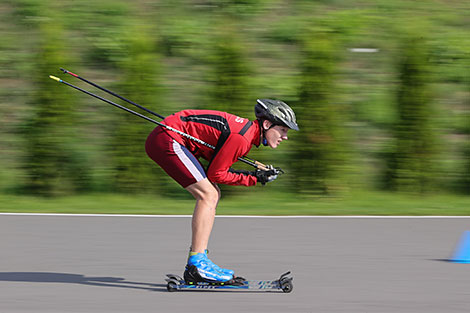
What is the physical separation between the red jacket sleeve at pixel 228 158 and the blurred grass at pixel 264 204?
14.9 feet

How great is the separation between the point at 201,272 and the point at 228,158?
0.92 metres

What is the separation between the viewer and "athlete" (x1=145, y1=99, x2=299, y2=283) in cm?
670

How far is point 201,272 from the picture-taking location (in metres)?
6.77

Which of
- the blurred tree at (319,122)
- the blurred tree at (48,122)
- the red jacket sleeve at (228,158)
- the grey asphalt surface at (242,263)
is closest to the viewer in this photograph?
the grey asphalt surface at (242,263)

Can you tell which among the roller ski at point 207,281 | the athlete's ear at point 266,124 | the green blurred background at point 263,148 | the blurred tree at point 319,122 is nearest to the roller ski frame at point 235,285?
the roller ski at point 207,281

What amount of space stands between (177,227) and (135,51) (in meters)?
4.14

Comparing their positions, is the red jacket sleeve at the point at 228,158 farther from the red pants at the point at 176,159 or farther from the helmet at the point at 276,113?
the helmet at the point at 276,113

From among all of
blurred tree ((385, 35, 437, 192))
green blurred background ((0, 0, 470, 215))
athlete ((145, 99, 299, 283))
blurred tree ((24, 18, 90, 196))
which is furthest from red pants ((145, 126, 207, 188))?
blurred tree ((385, 35, 437, 192))

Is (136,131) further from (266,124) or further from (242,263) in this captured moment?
(266,124)

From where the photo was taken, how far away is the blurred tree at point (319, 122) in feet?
42.1

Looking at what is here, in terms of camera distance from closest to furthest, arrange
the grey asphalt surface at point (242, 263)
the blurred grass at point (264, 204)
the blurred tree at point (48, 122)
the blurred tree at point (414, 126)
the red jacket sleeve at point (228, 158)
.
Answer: the grey asphalt surface at point (242, 263) < the red jacket sleeve at point (228, 158) < the blurred grass at point (264, 204) < the blurred tree at point (48, 122) < the blurred tree at point (414, 126)

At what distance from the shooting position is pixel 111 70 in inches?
660

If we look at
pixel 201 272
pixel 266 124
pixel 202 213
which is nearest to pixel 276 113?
pixel 266 124

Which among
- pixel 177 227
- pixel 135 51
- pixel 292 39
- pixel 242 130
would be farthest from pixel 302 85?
pixel 242 130
